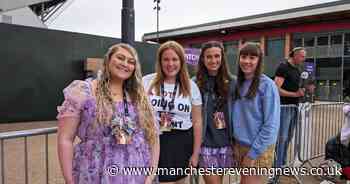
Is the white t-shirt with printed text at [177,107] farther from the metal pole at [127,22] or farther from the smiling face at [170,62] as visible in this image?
the metal pole at [127,22]

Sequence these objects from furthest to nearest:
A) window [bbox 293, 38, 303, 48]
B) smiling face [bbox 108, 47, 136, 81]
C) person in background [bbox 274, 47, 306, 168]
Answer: window [bbox 293, 38, 303, 48], person in background [bbox 274, 47, 306, 168], smiling face [bbox 108, 47, 136, 81]

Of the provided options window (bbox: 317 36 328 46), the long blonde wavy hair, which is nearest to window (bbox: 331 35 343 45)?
window (bbox: 317 36 328 46)

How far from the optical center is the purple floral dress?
180 cm

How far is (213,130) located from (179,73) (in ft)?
1.89

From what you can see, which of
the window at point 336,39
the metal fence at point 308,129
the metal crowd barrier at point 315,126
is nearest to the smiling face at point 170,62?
the metal fence at point 308,129

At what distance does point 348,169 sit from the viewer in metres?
3.90

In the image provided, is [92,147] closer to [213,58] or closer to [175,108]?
[175,108]

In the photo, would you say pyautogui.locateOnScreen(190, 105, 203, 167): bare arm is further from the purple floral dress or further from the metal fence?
the metal fence

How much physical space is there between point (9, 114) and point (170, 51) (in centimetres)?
921

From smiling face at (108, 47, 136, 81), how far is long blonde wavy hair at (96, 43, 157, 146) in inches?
0.8

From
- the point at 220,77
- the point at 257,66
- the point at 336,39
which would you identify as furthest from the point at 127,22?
the point at 336,39

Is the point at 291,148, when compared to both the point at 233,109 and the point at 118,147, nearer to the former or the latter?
the point at 233,109

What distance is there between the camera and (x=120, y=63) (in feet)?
6.37

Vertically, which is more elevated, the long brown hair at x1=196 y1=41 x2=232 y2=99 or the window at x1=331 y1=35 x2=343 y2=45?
the window at x1=331 y1=35 x2=343 y2=45
